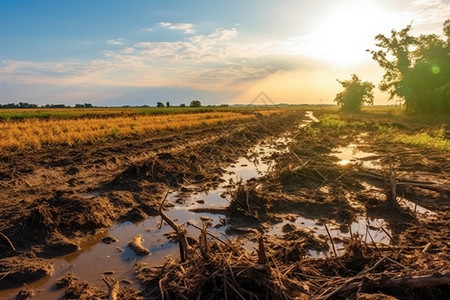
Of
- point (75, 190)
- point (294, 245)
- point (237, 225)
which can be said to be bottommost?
point (237, 225)

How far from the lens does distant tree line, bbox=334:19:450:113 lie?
37.1m

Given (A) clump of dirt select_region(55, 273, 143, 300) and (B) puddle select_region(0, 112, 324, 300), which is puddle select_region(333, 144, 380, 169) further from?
(A) clump of dirt select_region(55, 273, 143, 300)

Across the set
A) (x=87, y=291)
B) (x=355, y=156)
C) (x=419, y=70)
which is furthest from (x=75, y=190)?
(x=419, y=70)

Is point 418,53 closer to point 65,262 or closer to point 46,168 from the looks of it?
point 46,168

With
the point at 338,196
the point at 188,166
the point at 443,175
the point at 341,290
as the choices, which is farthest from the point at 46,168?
the point at 443,175

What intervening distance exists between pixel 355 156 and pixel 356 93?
56.5 m

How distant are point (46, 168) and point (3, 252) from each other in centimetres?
620

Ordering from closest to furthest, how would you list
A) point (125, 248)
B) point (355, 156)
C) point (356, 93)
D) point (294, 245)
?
point (294, 245) < point (125, 248) < point (355, 156) < point (356, 93)

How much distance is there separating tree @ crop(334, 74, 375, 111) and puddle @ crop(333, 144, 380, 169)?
53.3 meters

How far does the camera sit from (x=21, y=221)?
5.65 metres

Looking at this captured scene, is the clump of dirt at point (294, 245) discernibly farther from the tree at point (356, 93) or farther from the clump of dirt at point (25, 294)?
the tree at point (356, 93)

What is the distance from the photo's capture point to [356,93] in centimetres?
6562

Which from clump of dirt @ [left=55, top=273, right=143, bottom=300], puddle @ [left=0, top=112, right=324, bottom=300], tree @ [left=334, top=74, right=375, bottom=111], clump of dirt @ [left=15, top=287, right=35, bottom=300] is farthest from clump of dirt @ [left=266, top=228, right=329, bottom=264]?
tree @ [left=334, top=74, right=375, bottom=111]

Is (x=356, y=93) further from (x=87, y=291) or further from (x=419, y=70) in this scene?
(x=87, y=291)
